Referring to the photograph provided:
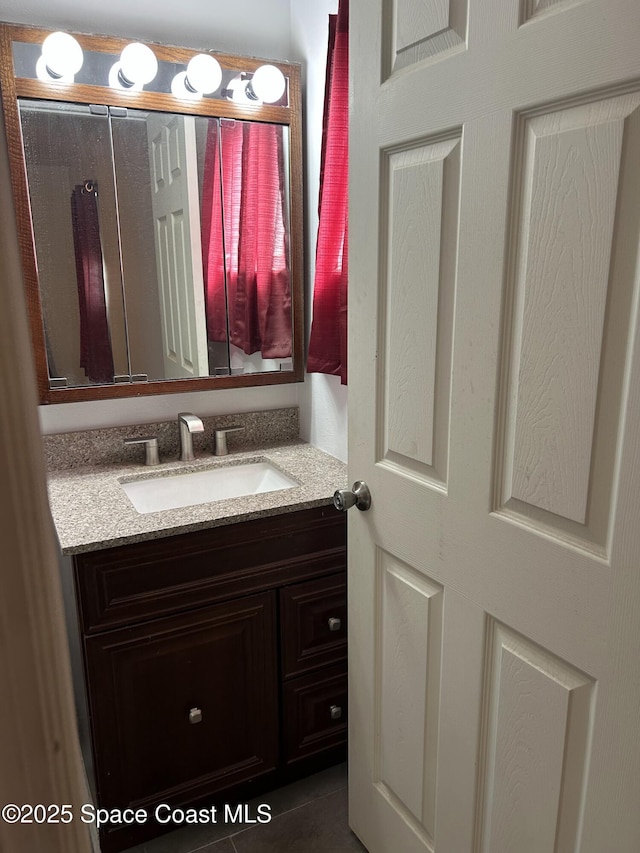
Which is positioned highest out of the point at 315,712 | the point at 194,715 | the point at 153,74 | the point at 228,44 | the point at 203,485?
the point at 228,44

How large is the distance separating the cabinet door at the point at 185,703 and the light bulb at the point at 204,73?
4.65 feet

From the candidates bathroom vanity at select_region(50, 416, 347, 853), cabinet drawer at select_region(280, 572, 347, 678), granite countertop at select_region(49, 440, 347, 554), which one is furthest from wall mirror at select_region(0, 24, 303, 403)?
cabinet drawer at select_region(280, 572, 347, 678)

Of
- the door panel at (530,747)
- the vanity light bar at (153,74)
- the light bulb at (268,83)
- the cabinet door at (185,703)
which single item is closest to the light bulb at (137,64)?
the vanity light bar at (153,74)

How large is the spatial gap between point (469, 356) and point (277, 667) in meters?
1.05

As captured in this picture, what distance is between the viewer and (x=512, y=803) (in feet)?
3.37

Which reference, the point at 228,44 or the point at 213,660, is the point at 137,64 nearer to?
the point at 228,44

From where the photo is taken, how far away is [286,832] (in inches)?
63.6

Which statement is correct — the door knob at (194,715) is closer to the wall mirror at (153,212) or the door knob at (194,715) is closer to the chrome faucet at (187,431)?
the chrome faucet at (187,431)

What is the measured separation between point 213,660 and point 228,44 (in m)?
1.72

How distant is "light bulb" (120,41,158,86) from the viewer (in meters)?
1.66

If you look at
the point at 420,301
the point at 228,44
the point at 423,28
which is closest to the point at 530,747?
the point at 420,301

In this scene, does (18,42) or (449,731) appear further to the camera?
(18,42)

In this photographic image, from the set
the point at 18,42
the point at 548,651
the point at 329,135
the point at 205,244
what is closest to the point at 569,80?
the point at 548,651

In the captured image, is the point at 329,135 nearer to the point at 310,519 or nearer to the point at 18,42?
the point at 18,42
